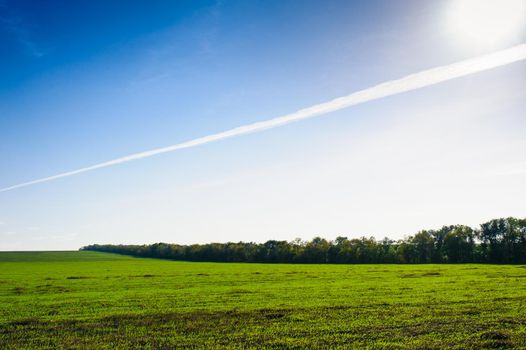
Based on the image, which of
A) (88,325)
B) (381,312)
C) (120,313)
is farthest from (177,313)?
(381,312)

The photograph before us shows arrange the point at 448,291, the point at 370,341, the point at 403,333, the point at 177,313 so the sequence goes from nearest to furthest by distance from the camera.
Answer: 1. the point at 370,341
2. the point at 403,333
3. the point at 177,313
4. the point at 448,291

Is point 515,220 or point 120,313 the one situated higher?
point 515,220

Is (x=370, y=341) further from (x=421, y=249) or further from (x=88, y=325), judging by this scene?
(x=421, y=249)

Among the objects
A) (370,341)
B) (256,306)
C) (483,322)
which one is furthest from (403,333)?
(256,306)

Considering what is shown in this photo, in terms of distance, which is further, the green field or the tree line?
the tree line

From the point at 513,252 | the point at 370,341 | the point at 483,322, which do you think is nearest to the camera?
the point at 370,341

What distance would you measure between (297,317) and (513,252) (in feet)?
385

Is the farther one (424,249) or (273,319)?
(424,249)

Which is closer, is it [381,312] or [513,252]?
[381,312]

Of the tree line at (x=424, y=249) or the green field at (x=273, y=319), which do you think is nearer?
the green field at (x=273, y=319)

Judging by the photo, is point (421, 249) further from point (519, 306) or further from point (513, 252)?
point (519, 306)

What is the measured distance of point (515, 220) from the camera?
120 m

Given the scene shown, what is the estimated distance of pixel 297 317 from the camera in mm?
23328

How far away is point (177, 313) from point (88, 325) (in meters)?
5.55
